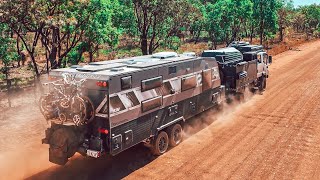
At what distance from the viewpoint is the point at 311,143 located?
1426 centimetres

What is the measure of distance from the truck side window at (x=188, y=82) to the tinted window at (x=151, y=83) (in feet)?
5.77

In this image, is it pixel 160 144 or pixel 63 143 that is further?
pixel 160 144

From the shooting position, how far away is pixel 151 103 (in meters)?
12.1

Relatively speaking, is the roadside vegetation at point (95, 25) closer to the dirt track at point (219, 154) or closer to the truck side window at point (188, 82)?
the dirt track at point (219, 154)

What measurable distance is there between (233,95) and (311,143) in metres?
6.93

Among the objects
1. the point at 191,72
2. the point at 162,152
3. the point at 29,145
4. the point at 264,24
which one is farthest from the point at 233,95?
the point at 264,24

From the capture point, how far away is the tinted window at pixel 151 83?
38.5ft

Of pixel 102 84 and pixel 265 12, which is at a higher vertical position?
pixel 265 12

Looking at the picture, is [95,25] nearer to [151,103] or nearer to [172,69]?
[172,69]

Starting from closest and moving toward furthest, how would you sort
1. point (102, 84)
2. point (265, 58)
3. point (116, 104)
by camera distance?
point (102, 84) < point (116, 104) < point (265, 58)

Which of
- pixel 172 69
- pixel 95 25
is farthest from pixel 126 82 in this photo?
pixel 95 25

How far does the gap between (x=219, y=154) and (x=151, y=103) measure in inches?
143

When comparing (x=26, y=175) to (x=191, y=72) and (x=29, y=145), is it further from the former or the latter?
(x=191, y=72)

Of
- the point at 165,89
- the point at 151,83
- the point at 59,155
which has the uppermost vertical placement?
the point at 151,83
